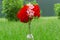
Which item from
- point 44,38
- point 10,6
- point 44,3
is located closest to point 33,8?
point 44,38

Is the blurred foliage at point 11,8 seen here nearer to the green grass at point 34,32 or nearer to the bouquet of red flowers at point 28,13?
the green grass at point 34,32

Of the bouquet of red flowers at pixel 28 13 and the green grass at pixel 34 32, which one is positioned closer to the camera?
the bouquet of red flowers at pixel 28 13

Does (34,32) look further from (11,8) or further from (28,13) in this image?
(11,8)

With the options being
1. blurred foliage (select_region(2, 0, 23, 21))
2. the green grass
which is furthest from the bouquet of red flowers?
blurred foliage (select_region(2, 0, 23, 21))

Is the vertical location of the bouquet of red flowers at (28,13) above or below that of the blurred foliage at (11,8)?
above

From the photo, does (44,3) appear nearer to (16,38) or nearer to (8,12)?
(8,12)

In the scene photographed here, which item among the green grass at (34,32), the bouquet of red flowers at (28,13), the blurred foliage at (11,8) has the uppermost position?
the bouquet of red flowers at (28,13)

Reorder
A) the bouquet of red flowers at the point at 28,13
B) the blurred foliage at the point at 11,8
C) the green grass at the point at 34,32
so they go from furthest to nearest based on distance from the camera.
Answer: the blurred foliage at the point at 11,8
the green grass at the point at 34,32
the bouquet of red flowers at the point at 28,13

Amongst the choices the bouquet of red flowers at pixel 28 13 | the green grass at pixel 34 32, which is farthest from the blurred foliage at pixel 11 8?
the bouquet of red flowers at pixel 28 13

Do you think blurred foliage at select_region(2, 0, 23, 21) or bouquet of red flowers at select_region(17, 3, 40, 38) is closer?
bouquet of red flowers at select_region(17, 3, 40, 38)

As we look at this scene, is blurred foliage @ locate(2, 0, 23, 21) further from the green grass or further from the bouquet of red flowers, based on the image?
the bouquet of red flowers

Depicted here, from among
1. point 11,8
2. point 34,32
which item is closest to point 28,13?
point 34,32

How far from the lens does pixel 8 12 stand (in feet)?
45.9

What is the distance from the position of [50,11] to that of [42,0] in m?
1.15
